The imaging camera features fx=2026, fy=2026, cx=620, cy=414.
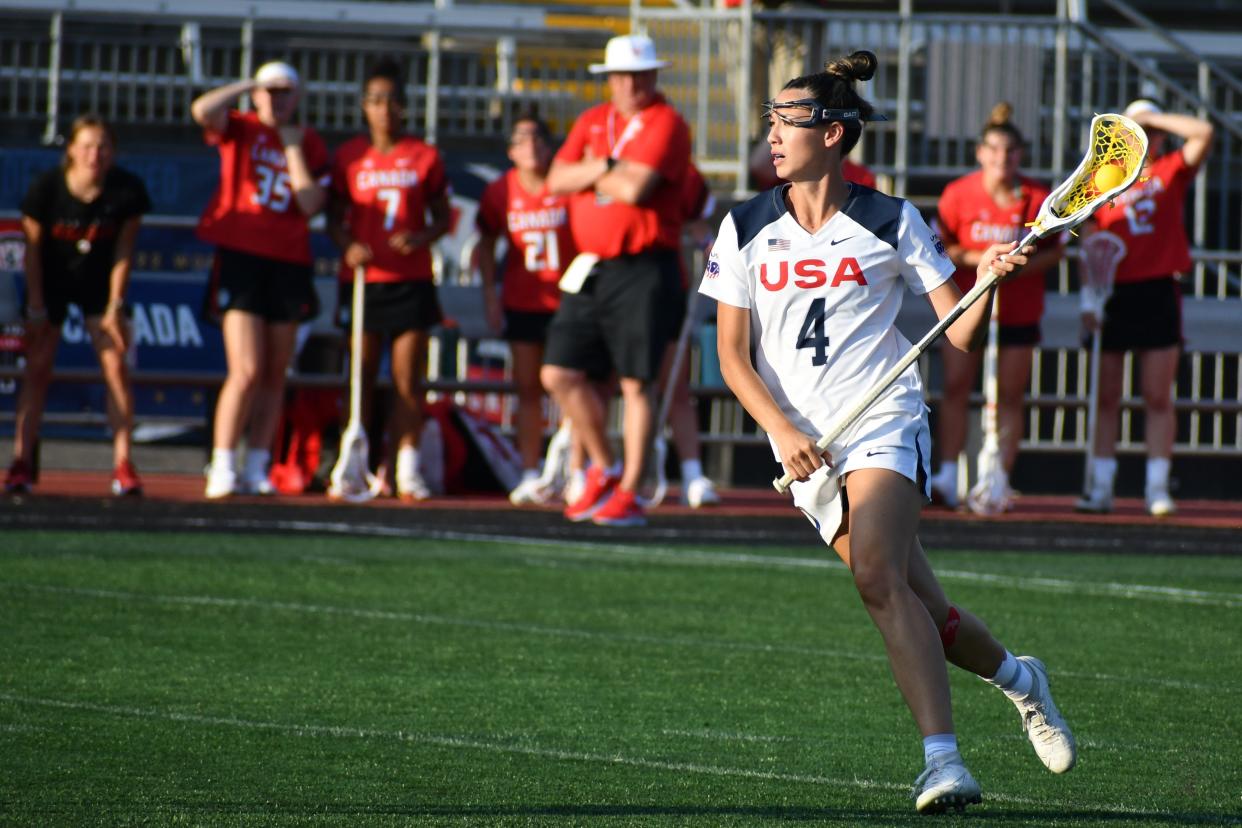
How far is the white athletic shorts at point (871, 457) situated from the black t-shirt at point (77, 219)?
7915mm

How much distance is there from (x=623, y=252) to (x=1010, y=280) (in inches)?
104

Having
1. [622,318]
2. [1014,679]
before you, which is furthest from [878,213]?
[622,318]

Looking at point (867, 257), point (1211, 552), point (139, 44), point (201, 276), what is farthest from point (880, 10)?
point (867, 257)

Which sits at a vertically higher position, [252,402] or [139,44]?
[139,44]

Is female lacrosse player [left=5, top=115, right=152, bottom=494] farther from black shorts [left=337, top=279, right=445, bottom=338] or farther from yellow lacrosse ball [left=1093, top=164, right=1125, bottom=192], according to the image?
yellow lacrosse ball [left=1093, top=164, right=1125, bottom=192]

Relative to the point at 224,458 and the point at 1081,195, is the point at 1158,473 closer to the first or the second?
the point at 224,458

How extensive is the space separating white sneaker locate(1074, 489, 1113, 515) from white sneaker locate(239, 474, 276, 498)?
5.32m

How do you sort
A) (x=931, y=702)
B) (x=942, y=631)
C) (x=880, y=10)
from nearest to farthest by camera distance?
1. (x=931, y=702)
2. (x=942, y=631)
3. (x=880, y=10)

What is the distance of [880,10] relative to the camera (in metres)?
22.2

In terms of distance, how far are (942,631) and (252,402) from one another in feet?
24.8

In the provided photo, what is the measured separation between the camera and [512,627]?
313 inches

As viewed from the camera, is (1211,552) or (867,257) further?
(1211,552)

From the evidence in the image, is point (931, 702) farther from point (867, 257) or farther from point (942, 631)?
point (867, 257)

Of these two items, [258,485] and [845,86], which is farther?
[258,485]
